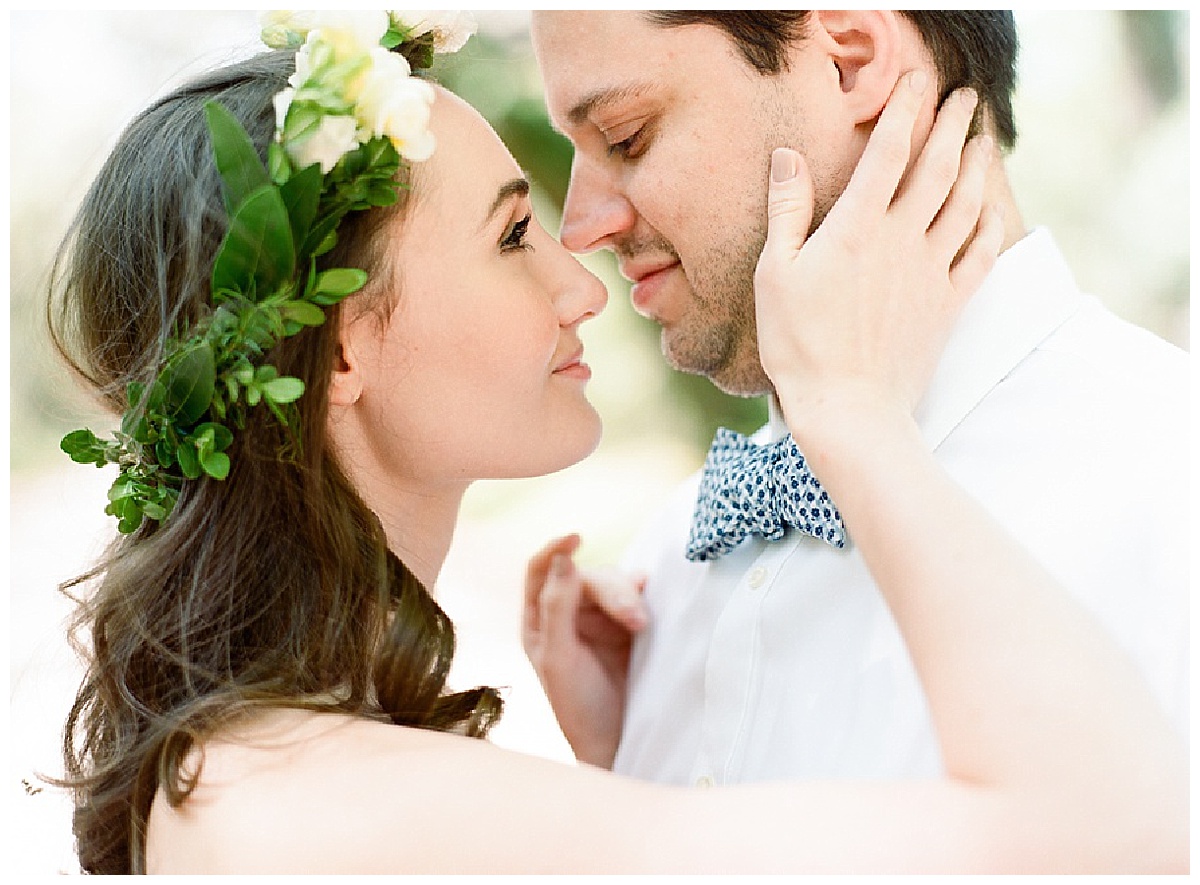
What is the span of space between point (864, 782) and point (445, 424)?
85 cm

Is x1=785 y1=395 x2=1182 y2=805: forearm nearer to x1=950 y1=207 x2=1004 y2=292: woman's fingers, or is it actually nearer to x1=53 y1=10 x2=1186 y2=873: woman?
x1=53 y1=10 x2=1186 y2=873: woman

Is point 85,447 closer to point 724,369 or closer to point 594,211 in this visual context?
point 594,211

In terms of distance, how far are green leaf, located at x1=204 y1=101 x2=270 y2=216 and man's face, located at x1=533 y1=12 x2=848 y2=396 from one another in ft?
1.97

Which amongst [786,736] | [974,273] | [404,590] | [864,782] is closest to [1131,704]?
[864,782]

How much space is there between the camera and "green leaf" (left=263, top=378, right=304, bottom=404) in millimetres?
1681

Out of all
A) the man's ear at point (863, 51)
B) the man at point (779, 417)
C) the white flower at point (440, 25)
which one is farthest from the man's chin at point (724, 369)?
the white flower at point (440, 25)

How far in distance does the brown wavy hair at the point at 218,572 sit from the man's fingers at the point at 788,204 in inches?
20.5

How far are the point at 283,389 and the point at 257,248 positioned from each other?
187mm

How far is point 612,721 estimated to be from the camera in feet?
7.84

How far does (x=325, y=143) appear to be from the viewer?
67.9 inches

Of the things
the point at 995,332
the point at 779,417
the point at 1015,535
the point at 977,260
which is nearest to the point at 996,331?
the point at 995,332

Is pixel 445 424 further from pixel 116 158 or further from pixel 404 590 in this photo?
pixel 116 158

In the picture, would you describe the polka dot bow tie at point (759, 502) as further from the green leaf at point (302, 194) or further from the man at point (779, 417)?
the green leaf at point (302, 194)

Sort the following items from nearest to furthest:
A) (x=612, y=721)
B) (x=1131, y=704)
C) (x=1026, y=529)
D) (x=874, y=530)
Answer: (x=1131, y=704), (x=874, y=530), (x=1026, y=529), (x=612, y=721)
